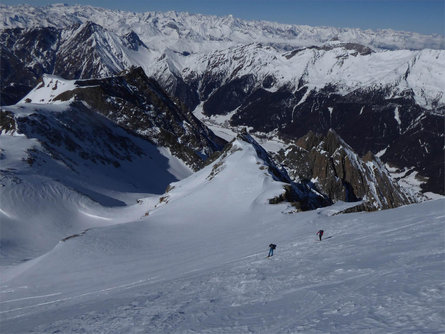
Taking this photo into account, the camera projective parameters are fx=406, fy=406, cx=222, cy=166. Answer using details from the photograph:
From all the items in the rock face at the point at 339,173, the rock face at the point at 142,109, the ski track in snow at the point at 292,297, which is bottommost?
the ski track in snow at the point at 292,297

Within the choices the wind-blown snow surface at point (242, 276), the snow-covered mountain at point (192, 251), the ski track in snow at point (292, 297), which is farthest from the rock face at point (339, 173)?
the ski track in snow at point (292, 297)

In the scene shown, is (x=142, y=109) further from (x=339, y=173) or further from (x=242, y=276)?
(x=242, y=276)

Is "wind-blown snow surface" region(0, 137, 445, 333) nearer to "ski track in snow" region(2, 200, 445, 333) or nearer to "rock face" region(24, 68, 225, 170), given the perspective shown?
"ski track in snow" region(2, 200, 445, 333)

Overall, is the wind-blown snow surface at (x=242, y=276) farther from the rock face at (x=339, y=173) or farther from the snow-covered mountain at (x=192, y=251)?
the rock face at (x=339, y=173)

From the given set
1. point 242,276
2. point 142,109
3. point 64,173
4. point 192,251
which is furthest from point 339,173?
point 242,276

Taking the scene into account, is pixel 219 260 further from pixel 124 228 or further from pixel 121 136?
pixel 121 136

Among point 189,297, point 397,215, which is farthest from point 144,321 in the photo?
point 397,215
